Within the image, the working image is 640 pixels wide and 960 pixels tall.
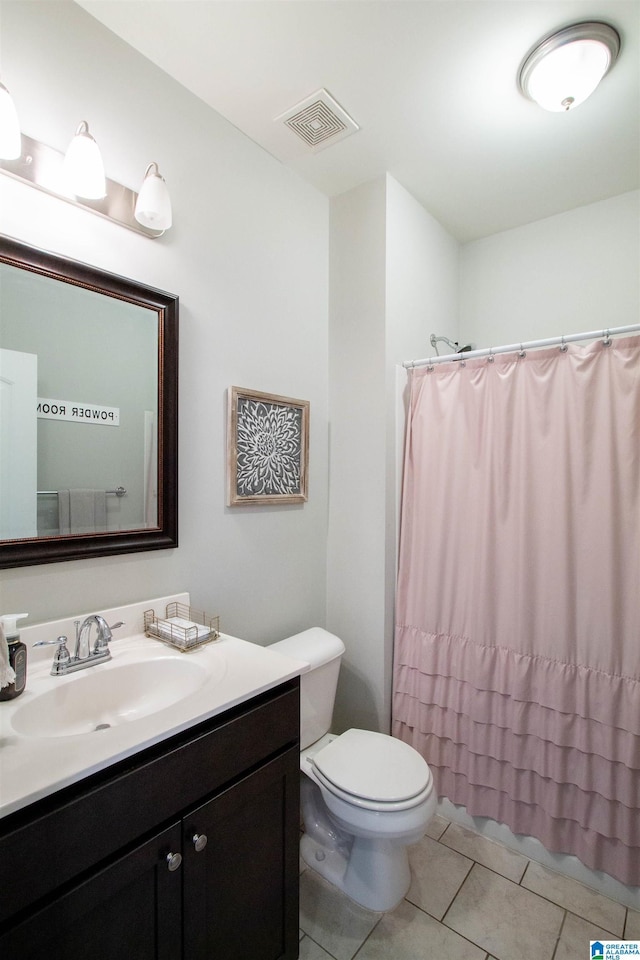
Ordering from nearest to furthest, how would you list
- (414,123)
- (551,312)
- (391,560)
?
1. (414,123)
2. (391,560)
3. (551,312)

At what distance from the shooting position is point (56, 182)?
120 centimetres

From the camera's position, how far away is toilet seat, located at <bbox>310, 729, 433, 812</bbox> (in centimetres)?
136

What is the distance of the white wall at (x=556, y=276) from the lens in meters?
2.10

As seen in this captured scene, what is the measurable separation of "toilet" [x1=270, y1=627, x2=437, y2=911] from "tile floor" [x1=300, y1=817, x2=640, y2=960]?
67 millimetres

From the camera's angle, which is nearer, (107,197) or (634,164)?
(107,197)

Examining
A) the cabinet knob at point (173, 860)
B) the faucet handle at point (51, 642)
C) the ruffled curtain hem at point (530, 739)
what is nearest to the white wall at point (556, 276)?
the ruffled curtain hem at point (530, 739)

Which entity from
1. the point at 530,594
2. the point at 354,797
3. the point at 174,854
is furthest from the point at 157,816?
the point at 530,594

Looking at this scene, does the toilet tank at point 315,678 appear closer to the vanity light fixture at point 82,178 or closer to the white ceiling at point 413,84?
the vanity light fixture at point 82,178

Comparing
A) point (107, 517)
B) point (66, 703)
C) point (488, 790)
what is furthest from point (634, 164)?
point (66, 703)

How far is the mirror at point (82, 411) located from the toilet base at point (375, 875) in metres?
1.20

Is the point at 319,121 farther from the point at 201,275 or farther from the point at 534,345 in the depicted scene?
the point at 534,345

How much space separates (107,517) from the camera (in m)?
1.33

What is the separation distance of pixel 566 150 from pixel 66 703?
2565 mm

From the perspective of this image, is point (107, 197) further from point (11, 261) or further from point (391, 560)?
point (391, 560)
